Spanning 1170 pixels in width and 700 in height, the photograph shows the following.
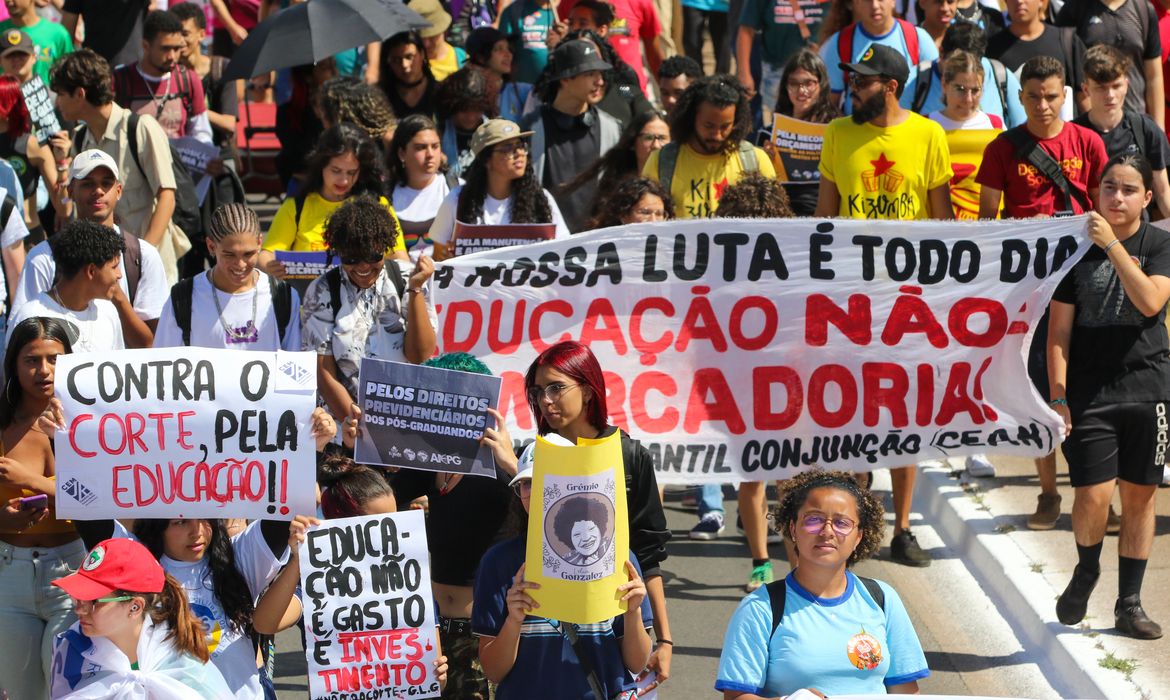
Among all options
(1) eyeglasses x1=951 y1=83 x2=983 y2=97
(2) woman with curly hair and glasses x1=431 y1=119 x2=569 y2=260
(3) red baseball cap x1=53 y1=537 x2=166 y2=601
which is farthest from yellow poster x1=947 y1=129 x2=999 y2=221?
(3) red baseball cap x1=53 y1=537 x2=166 y2=601

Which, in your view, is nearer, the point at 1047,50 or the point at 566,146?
the point at 566,146

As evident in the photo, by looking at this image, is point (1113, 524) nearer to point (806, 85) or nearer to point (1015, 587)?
point (1015, 587)

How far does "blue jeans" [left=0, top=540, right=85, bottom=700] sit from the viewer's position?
5.84m

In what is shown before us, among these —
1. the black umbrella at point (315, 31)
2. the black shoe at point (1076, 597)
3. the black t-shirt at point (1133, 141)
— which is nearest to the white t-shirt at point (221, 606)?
the black shoe at point (1076, 597)

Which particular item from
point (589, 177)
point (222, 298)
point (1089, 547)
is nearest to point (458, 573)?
point (222, 298)

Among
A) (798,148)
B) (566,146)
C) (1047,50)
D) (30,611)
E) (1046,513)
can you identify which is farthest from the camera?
(1047,50)

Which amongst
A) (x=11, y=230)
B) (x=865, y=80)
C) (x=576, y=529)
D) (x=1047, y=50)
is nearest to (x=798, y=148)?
(x=865, y=80)

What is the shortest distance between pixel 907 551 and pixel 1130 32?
4560 millimetres

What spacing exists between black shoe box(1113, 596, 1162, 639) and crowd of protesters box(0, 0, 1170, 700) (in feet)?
0.04

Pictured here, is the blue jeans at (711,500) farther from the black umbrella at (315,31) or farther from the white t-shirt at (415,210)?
the black umbrella at (315,31)

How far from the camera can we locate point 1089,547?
725cm

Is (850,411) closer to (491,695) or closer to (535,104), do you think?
(491,695)

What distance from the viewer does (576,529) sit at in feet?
15.2

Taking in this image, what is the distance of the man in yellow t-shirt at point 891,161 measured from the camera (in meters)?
8.56
